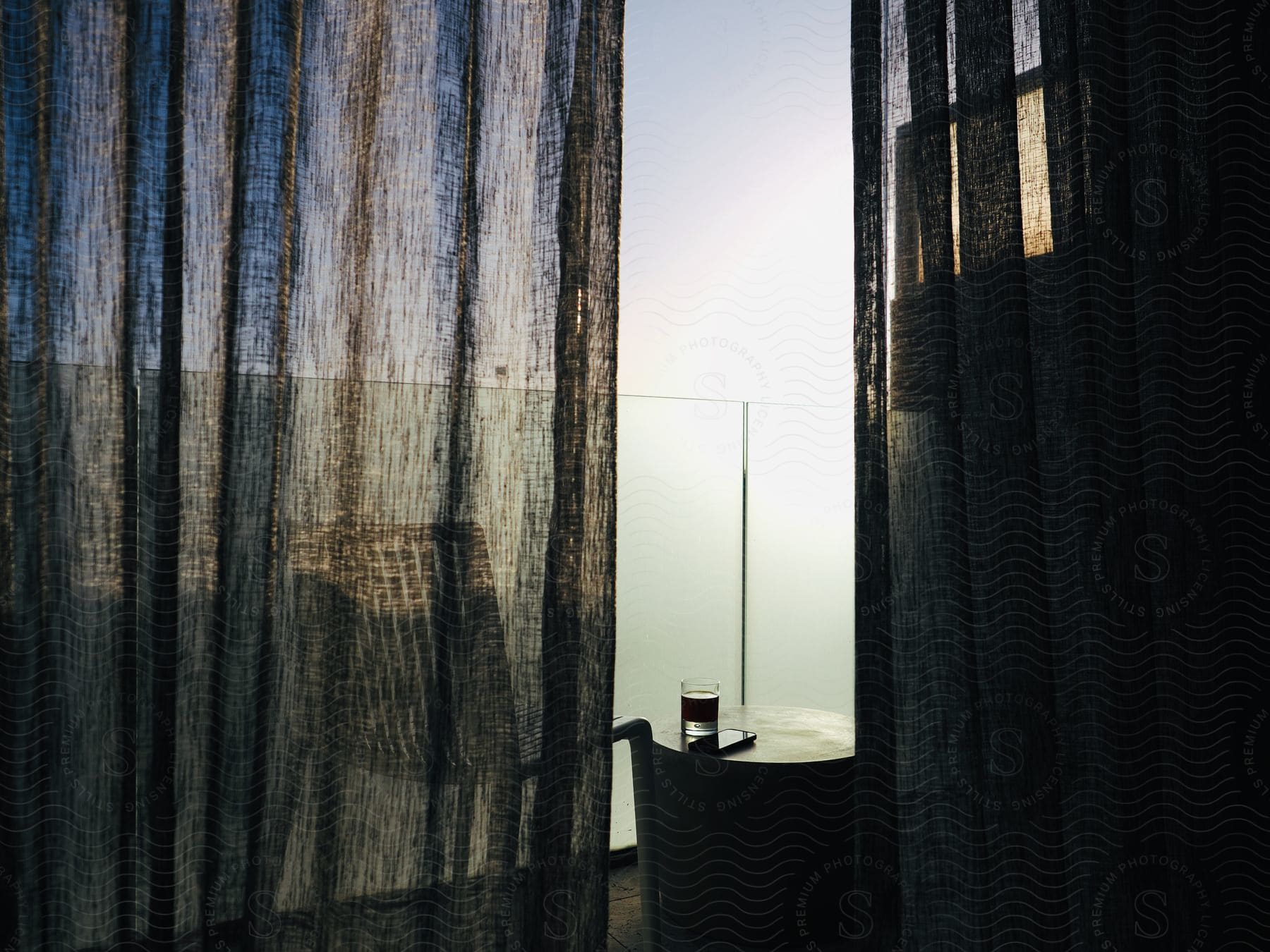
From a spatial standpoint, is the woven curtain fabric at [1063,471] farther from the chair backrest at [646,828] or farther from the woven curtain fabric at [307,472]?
the woven curtain fabric at [307,472]

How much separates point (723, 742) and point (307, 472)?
30.1 inches

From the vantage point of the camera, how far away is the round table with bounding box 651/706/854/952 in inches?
45.8

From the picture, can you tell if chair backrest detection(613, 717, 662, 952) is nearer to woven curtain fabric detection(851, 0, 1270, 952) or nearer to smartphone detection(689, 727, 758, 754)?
smartphone detection(689, 727, 758, 754)

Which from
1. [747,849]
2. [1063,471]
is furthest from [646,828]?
[1063,471]

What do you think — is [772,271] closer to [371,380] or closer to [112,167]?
[371,380]

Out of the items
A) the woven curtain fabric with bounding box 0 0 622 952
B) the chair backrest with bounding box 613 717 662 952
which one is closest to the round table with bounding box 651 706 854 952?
the chair backrest with bounding box 613 717 662 952

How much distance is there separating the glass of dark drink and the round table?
0.04 m

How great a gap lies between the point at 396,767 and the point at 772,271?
0.86 meters

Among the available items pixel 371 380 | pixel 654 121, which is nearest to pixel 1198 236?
pixel 654 121

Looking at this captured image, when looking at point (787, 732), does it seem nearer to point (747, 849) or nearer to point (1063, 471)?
point (747, 849)

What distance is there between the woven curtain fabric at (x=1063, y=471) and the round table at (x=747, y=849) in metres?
0.08

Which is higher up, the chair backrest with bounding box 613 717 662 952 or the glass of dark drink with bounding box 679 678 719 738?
the glass of dark drink with bounding box 679 678 719 738

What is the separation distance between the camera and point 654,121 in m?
1.16

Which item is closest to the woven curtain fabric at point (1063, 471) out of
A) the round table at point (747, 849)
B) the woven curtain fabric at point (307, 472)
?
the round table at point (747, 849)
